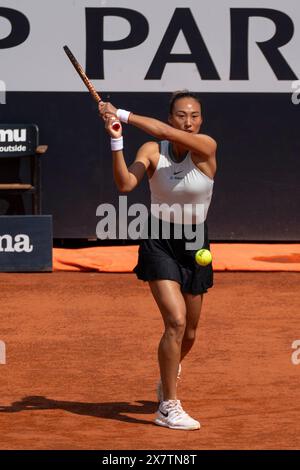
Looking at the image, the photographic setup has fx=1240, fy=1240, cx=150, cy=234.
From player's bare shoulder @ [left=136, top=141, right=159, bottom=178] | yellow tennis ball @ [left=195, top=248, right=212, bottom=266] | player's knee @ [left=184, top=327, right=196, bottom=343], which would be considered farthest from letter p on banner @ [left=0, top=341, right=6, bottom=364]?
player's bare shoulder @ [left=136, top=141, right=159, bottom=178]

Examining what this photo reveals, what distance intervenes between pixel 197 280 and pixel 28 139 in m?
7.14

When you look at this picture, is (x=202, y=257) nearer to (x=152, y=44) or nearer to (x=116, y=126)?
(x=116, y=126)

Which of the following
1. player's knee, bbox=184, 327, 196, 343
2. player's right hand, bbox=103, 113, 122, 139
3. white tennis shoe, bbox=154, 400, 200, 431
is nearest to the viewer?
player's right hand, bbox=103, 113, 122, 139

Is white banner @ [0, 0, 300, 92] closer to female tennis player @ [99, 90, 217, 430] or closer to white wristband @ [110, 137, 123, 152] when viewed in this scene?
female tennis player @ [99, 90, 217, 430]

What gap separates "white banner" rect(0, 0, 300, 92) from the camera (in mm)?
14203

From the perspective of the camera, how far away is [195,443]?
21.8 ft

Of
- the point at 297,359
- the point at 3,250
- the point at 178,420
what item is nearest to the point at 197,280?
the point at 178,420

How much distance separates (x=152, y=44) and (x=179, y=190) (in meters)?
7.40

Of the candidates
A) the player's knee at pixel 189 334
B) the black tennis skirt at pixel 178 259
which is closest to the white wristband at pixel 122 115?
the black tennis skirt at pixel 178 259

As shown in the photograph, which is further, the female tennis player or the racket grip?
the female tennis player

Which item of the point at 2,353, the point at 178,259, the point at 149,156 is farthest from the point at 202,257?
the point at 2,353

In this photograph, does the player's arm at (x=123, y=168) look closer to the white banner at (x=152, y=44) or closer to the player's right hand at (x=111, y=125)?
the player's right hand at (x=111, y=125)

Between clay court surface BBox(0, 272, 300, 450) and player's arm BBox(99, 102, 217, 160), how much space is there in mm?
1578

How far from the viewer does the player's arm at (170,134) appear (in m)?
6.82
